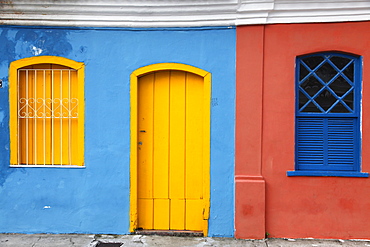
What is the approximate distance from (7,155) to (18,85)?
3.48 feet

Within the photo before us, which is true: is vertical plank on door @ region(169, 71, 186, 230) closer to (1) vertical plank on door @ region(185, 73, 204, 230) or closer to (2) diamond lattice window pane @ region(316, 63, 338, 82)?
(1) vertical plank on door @ region(185, 73, 204, 230)

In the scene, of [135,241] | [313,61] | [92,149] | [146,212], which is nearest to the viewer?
[135,241]

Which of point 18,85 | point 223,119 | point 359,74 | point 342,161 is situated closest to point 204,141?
point 223,119

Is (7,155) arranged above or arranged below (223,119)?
below

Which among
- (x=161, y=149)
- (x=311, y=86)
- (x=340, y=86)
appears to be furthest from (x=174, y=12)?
(x=340, y=86)

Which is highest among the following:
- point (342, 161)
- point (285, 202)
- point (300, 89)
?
point (300, 89)

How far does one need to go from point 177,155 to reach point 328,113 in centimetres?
228

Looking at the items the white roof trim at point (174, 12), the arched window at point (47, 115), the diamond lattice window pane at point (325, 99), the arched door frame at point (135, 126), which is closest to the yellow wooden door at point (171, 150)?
the arched door frame at point (135, 126)

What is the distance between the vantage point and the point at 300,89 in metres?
5.25

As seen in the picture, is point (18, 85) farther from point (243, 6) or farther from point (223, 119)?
point (243, 6)

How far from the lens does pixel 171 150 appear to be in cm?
545

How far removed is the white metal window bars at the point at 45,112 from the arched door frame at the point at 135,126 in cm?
91

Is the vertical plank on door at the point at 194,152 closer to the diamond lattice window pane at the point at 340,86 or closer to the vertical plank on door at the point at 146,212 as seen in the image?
the vertical plank on door at the point at 146,212

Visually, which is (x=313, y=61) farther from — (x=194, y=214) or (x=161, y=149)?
(x=194, y=214)
